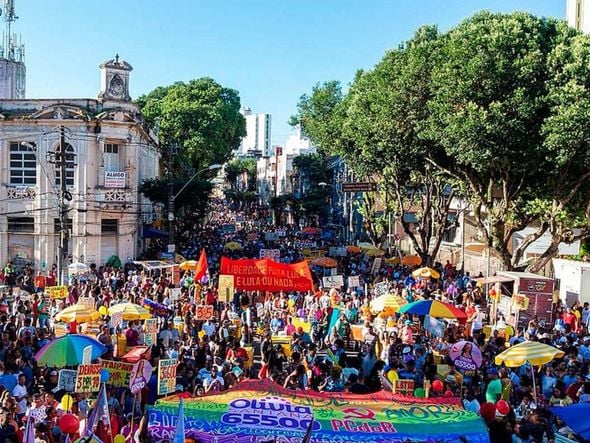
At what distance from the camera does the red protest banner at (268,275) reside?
2041 centimetres

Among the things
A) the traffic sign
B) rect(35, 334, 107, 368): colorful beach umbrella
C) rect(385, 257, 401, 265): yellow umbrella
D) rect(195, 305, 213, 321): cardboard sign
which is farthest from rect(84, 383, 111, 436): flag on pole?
rect(385, 257, 401, 265): yellow umbrella

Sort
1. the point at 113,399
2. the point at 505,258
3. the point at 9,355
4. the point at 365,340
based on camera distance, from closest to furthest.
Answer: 1. the point at 113,399
2. the point at 9,355
3. the point at 365,340
4. the point at 505,258

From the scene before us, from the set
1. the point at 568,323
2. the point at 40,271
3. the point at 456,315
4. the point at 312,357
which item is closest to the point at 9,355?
the point at 312,357

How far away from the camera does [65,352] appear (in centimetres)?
1238

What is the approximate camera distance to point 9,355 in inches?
544

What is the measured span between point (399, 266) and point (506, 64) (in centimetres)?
1432

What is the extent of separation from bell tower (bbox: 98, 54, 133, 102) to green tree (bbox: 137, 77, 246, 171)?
15.0m

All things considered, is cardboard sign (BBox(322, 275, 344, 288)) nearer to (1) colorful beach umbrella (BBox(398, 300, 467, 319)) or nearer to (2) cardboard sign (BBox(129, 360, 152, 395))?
(1) colorful beach umbrella (BBox(398, 300, 467, 319))

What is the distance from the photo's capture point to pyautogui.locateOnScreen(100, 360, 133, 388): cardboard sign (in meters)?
11.9

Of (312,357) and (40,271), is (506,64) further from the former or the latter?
(40,271)

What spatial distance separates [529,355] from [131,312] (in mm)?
9272

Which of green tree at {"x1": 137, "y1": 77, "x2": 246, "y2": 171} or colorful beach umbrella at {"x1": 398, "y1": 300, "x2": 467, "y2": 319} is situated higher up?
green tree at {"x1": 137, "y1": 77, "x2": 246, "y2": 171}

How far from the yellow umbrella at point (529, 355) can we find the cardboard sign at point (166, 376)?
18.8ft

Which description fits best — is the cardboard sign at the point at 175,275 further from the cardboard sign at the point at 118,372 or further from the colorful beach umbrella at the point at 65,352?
the cardboard sign at the point at 118,372
